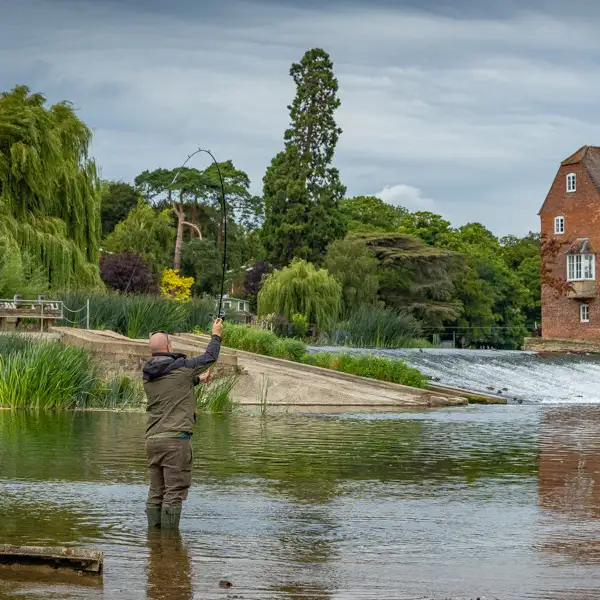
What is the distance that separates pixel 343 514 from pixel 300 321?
133ft

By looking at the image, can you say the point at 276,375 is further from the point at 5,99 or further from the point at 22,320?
the point at 5,99

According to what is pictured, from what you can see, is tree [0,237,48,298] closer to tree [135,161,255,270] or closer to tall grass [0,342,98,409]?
tall grass [0,342,98,409]

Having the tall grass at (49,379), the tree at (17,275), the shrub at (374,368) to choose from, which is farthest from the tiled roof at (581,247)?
the tall grass at (49,379)

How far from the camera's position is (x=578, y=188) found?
7038cm

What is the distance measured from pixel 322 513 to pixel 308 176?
64253 mm

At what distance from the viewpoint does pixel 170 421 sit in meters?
9.86

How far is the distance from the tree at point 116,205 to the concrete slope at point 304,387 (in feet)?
200

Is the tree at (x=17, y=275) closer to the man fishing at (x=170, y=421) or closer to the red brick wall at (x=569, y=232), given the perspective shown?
the man fishing at (x=170, y=421)

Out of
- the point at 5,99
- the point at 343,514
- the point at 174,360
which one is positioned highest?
the point at 5,99

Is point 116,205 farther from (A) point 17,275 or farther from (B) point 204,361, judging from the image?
(B) point 204,361

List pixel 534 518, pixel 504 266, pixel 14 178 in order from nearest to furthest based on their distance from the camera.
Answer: pixel 534 518 → pixel 14 178 → pixel 504 266

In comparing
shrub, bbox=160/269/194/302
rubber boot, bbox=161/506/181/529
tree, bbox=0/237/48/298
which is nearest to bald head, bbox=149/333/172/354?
rubber boot, bbox=161/506/181/529

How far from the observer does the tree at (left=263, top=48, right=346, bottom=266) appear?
7375cm

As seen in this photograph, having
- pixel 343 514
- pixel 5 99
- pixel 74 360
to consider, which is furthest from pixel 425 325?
pixel 343 514
